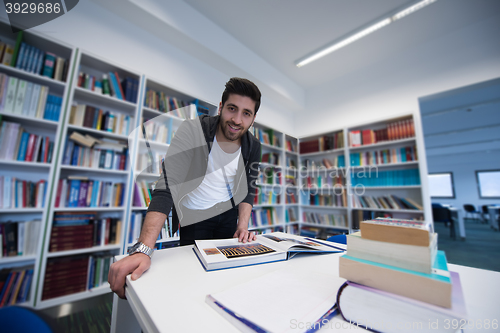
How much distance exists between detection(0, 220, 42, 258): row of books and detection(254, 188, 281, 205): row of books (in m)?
1.95

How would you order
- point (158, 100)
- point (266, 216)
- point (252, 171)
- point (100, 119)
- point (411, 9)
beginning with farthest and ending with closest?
point (266, 216) < point (411, 9) < point (158, 100) < point (100, 119) < point (252, 171)

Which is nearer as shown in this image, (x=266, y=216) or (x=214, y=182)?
(x=214, y=182)

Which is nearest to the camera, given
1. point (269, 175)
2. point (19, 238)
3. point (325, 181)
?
point (19, 238)

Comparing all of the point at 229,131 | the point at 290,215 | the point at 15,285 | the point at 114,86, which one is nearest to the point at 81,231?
the point at 15,285

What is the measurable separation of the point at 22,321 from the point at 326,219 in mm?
3485

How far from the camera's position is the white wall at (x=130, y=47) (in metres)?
1.71

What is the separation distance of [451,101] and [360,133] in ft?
9.52

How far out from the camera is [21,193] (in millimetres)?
1449

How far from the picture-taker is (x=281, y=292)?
411 mm

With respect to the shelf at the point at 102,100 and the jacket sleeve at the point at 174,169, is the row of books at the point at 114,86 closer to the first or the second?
the shelf at the point at 102,100

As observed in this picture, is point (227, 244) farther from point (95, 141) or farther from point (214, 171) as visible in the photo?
point (95, 141)

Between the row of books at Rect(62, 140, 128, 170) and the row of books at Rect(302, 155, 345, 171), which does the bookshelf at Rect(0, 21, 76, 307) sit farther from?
the row of books at Rect(302, 155, 345, 171)

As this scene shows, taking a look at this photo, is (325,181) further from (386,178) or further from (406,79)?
(406,79)

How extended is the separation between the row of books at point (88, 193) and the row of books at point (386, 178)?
3214 millimetres
